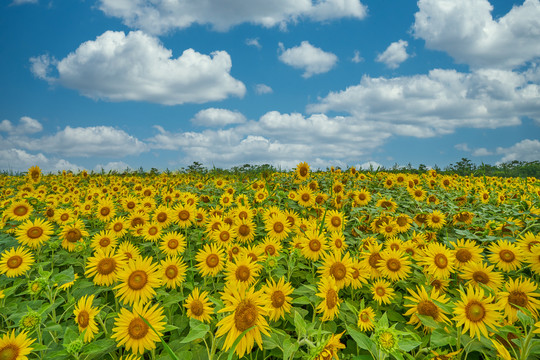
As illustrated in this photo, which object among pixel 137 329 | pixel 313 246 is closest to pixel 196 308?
pixel 137 329

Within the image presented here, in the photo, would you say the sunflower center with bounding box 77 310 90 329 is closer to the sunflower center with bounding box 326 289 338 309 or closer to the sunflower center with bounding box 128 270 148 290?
the sunflower center with bounding box 128 270 148 290

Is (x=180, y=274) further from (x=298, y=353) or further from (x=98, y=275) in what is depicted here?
(x=298, y=353)

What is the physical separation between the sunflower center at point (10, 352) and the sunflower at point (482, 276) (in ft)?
11.7

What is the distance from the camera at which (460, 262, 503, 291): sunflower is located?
9.56 feet

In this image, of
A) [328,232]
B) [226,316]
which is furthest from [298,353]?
[328,232]

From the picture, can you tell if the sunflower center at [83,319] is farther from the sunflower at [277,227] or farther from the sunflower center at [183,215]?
the sunflower center at [183,215]

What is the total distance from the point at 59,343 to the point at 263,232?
2.85 meters

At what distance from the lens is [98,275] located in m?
3.03

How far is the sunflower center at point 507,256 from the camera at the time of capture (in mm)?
3385

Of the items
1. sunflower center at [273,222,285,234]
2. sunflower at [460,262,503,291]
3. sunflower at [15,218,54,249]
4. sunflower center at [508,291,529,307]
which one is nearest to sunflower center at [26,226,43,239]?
sunflower at [15,218,54,249]

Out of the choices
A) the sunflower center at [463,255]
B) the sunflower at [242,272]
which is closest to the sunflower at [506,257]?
the sunflower center at [463,255]

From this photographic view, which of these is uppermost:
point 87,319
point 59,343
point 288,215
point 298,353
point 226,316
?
point 288,215

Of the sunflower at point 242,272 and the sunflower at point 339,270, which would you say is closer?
the sunflower at point 242,272

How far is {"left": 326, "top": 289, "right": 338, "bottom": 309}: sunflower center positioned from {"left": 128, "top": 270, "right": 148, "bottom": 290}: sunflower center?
148cm
